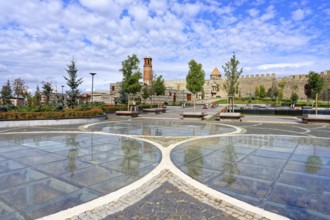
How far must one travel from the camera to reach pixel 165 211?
12.7 feet

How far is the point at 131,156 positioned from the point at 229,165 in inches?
124

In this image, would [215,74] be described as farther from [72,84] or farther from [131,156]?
[131,156]

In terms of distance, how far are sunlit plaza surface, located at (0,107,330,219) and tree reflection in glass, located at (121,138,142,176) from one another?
0.09 ft

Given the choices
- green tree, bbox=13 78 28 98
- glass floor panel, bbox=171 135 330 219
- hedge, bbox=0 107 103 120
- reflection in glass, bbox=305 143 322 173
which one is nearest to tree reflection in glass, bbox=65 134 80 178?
glass floor panel, bbox=171 135 330 219

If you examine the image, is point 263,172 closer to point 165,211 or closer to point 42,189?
point 165,211

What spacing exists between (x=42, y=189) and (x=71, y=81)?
2130cm

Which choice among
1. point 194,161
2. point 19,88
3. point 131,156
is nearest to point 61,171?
point 131,156

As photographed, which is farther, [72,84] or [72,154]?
[72,84]

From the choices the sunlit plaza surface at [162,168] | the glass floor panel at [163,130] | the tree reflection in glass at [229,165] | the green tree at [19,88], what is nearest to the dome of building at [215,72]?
the green tree at [19,88]

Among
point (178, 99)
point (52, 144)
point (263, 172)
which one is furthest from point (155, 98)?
point (263, 172)

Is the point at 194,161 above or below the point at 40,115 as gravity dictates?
below

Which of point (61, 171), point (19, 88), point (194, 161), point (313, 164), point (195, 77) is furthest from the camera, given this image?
point (19, 88)

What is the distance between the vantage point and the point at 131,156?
7527 mm

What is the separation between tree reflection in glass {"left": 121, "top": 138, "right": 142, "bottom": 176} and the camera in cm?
610
